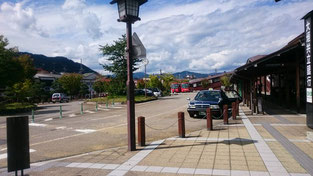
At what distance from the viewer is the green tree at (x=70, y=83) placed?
51.5 meters

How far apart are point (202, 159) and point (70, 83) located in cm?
5015

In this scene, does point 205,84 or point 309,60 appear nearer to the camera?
point 309,60

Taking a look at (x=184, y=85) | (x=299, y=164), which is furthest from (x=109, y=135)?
(x=184, y=85)

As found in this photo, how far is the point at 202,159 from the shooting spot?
18.6ft

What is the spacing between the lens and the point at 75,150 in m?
7.23

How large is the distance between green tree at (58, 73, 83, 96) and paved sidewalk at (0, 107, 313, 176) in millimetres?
47878

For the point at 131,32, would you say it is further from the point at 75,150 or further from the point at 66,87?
the point at 66,87

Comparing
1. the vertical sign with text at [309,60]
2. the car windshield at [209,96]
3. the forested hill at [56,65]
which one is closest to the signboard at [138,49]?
the vertical sign with text at [309,60]

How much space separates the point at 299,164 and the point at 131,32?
5.02 metres

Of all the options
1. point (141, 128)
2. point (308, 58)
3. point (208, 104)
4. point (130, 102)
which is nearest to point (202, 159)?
point (141, 128)

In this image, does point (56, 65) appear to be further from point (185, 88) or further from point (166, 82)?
point (185, 88)

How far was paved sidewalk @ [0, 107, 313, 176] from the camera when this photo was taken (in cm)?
495

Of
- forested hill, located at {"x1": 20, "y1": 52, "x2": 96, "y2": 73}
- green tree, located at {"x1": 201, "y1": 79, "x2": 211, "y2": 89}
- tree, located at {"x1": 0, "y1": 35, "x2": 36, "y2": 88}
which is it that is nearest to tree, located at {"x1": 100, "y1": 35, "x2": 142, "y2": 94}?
tree, located at {"x1": 0, "y1": 35, "x2": 36, "y2": 88}

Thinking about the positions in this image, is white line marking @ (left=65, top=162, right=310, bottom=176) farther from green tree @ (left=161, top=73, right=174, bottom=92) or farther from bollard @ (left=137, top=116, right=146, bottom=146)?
green tree @ (left=161, top=73, right=174, bottom=92)
